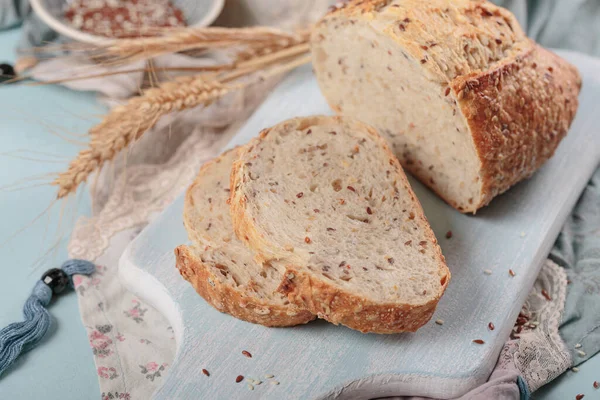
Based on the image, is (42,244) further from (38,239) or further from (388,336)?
(388,336)

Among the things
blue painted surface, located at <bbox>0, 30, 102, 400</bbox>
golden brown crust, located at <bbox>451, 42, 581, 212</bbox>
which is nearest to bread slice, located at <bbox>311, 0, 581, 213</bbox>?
golden brown crust, located at <bbox>451, 42, 581, 212</bbox>

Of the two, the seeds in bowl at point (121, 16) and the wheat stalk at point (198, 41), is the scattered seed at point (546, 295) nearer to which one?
the wheat stalk at point (198, 41)

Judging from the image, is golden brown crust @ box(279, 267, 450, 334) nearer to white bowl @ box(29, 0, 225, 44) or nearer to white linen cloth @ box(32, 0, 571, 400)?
white linen cloth @ box(32, 0, 571, 400)

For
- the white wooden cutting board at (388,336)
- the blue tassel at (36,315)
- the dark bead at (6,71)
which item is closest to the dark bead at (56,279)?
the blue tassel at (36,315)

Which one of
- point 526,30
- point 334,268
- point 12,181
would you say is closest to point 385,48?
point 334,268

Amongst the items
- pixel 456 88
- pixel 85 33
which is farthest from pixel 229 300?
pixel 85 33

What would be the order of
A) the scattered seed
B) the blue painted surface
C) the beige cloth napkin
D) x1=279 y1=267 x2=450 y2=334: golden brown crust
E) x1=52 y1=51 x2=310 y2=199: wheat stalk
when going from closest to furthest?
x1=279 y1=267 x2=450 y2=334: golden brown crust, the blue painted surface, the beige cloth napkin, the scattered seed, x1=52 y1=51 x2=310 y2=199: wheat stalk
